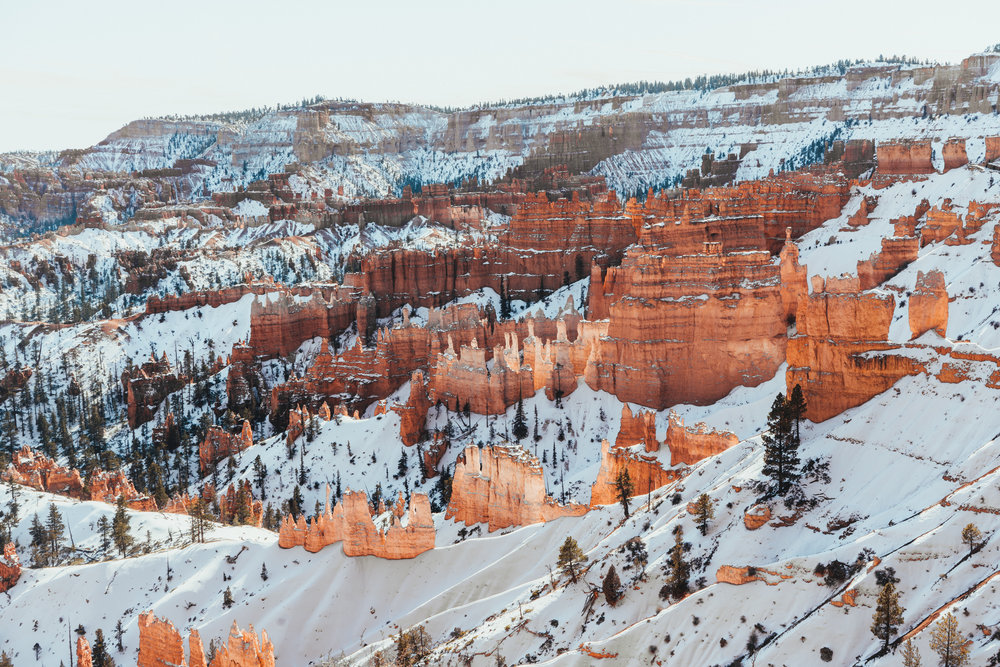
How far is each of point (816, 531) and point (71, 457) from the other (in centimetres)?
7040

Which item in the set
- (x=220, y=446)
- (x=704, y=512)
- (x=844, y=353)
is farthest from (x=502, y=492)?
(x=220, y=446)

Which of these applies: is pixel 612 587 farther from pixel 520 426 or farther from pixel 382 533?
pixel 520 426

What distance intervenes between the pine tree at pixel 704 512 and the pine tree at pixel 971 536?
9332 mm

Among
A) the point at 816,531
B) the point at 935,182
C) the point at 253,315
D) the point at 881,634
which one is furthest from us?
the point at 253,315

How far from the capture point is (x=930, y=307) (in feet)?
128

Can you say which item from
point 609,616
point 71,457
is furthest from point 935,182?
point 71,457

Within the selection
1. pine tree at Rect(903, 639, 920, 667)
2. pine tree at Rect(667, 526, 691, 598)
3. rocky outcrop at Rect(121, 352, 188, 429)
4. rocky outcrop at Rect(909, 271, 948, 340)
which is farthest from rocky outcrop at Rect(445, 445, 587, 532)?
rocky outcrop at Rect(121, 352, 188, 429)

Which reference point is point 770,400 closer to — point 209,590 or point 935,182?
point 209,590

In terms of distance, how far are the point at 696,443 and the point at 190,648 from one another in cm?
2264

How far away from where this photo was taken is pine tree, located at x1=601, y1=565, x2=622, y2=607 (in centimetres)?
3136

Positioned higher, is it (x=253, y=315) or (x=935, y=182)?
(x=935, y=182)

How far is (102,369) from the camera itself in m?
114

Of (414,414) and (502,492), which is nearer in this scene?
(502,492)

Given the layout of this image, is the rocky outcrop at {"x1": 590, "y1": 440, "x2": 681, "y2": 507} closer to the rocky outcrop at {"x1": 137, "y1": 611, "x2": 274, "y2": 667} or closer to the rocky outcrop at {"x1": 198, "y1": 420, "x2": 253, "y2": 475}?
the rocky outcrop at {"x1": 137, "y1": 611, "x2": 274, "y2": 667}
